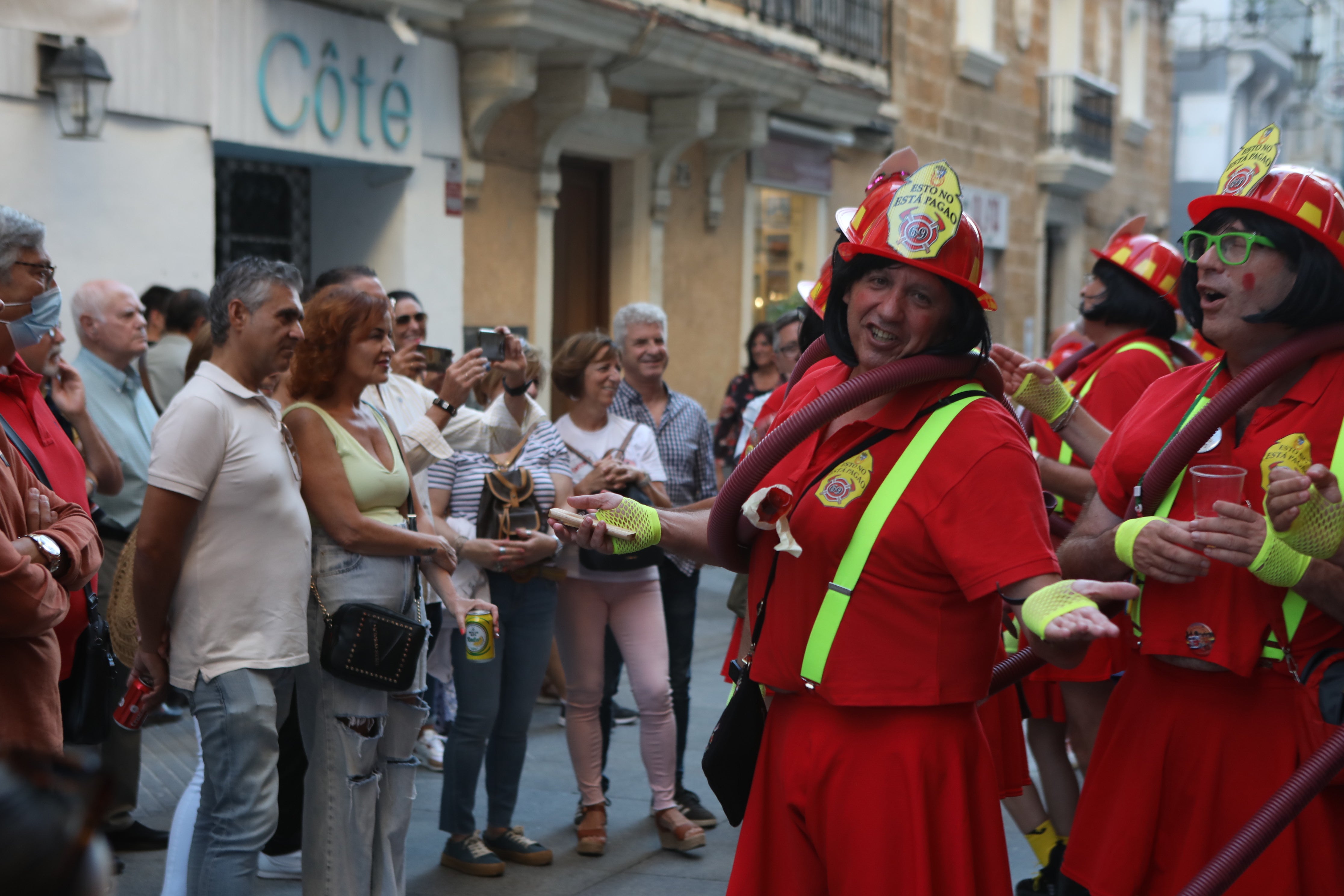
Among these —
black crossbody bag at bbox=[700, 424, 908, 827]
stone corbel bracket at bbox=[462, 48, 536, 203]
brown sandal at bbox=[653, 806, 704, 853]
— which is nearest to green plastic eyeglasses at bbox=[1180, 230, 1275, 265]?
black crossbody bag at bbox=[700, 424, 908, 827]

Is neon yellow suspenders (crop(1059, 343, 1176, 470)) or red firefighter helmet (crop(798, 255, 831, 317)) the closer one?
red firefighter helmet (crop(798, 255, 831, 317))

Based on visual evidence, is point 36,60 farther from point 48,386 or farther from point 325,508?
point 325,508

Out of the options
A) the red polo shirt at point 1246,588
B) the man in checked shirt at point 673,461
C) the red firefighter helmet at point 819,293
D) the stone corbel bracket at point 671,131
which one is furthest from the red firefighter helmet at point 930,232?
the stone corbel bracket at point 671,131

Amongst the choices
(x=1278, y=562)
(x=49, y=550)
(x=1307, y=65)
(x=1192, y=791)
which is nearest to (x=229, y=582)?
(x=49, y=550)

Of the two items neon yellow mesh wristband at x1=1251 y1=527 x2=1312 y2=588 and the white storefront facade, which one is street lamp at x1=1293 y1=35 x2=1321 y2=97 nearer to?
the white storefront facade

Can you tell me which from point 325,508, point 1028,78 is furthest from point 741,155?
point 325,508

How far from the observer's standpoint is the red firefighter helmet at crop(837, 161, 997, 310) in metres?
2.64

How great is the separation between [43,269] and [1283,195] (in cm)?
304

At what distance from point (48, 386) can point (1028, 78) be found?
674 inches

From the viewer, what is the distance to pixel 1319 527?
252 cm

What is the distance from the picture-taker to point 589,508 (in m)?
2.87

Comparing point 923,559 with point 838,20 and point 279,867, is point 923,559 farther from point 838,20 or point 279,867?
point 838,20

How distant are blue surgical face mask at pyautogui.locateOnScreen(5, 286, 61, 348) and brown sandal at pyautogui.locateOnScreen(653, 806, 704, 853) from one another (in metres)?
2.82

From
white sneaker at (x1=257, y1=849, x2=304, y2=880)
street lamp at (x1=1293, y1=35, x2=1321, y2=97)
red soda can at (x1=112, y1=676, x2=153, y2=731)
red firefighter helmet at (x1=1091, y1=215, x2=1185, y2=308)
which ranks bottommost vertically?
white sneaker at (x1=257, y1=849, x2=304, y2=880)
